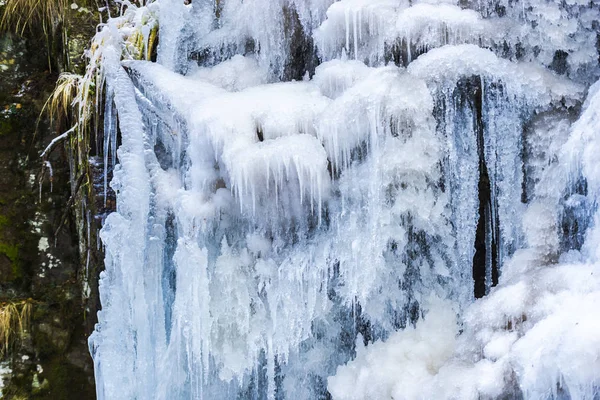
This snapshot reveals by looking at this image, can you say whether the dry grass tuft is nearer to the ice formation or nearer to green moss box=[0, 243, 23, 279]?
green moss box=[0, 243, 23, 279]

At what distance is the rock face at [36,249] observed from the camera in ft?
15.8

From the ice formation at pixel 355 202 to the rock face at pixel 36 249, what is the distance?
137 centimetres

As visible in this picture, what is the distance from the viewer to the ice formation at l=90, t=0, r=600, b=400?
2799mm

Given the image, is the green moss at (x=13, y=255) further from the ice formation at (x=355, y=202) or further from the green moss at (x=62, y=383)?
the ice formation at (x=355, y=202)

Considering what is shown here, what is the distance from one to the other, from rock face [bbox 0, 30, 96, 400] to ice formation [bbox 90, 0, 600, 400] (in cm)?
137

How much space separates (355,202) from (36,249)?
313cm

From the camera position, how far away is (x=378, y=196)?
291cm

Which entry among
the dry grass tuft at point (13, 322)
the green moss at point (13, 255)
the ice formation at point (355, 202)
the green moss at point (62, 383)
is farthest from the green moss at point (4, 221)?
the ice formation at point (355, 202)

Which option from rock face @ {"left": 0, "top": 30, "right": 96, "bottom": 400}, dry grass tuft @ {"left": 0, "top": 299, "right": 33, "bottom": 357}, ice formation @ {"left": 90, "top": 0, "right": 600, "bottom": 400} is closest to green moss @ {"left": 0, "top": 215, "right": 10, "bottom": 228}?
rock face @ {"left": 0, "top": 30, "right": 96, "bottom": 400}

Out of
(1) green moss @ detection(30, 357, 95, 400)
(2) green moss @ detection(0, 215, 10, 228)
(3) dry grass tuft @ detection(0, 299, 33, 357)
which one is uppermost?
(2) green moss @ detection(0, 215, 10, 228)

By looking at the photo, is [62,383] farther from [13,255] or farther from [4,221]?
[4,221]

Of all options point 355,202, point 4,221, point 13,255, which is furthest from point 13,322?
point 355,202

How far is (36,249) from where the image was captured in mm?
4984

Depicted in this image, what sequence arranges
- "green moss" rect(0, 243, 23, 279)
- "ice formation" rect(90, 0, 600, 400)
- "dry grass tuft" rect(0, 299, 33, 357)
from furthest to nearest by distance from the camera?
"green moss" rect(0, 243, 23, 279)
"dry grass tuft" rect(0, 299, 33, 357)
"ice formation" rect(90, 0, 600, 400)
